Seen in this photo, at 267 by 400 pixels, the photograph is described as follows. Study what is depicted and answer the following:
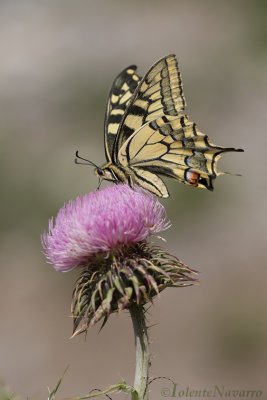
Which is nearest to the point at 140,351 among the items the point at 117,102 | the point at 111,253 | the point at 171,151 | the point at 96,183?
the point at 111,253

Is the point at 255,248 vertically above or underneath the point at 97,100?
underneath

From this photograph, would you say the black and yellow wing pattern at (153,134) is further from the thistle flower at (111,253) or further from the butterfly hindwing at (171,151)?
the thistle flower at (111,253)

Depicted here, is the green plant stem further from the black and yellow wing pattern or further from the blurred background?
the blurred background

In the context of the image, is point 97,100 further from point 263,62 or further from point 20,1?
point 20,1

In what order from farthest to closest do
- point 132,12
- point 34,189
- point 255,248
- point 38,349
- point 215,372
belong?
1. point 132,12
2. point 34,189
3. point 255,248
4. point 38,349
5. point 215,372

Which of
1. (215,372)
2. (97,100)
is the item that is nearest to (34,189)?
(97,100)

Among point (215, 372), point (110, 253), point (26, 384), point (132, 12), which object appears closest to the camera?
point (110, 253)

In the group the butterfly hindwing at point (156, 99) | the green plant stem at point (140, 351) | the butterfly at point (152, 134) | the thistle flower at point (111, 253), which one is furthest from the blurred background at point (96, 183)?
the green plant stem at point (140, 351)
